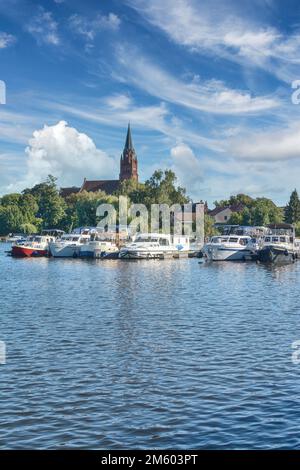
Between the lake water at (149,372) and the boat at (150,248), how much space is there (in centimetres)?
4981

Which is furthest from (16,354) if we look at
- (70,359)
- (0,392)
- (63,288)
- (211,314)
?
(63,288)

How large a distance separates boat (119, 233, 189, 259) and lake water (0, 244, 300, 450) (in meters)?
49.8

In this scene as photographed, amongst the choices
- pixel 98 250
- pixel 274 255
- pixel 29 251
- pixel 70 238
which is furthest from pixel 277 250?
pixel 29 251

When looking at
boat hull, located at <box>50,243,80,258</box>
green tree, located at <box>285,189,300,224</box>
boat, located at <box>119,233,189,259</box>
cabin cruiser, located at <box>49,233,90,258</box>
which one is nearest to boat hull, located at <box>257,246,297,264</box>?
boat, located at <box>119,233,189,259</box>

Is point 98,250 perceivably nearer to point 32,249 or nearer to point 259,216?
point 32,249

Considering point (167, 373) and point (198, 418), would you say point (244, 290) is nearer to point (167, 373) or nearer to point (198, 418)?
point (167, 373)

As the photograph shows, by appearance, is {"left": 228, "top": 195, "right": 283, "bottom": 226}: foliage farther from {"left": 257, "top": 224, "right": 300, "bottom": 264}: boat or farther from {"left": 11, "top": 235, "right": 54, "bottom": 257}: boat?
{"left": 11, "top": 235, "right": 54, "bottom": 257}: boat

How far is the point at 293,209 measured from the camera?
188875 mm

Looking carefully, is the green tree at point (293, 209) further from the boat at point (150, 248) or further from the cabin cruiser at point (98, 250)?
the cabin cruiser at point (98, 250)

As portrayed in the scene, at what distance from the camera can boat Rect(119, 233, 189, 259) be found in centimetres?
9894

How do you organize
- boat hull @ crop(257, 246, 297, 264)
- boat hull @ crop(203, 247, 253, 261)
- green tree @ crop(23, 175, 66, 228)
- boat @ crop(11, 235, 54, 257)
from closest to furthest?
1. boat hull @ crop(257, 246, 297, 264)
2. boat hull @ crop(203, 247, 253, 261)
3. boat @ crop(11, 235, 54, 257)
4. green tree @ crop(23, 175, 66, 228)

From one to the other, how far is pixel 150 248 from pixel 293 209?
100m

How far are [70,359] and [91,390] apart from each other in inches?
181
